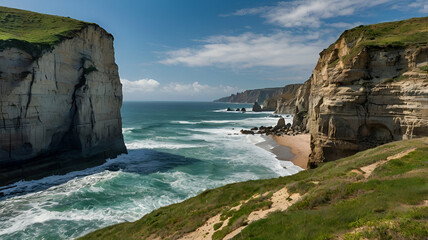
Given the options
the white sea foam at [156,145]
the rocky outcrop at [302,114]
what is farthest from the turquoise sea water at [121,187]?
the rocky outcrop at [302,114]

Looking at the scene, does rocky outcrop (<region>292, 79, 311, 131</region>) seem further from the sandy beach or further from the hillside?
the hillside

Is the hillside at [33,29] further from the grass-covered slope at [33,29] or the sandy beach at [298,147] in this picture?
the sandy beach at [298,147]

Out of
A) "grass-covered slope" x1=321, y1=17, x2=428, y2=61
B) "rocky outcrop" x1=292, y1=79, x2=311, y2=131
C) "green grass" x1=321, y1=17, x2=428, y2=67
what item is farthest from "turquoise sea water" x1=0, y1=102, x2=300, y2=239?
"rocky outcrop" x1=292, y1=79, x2=311, y2=131

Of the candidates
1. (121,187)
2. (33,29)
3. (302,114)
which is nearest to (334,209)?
(121,187)

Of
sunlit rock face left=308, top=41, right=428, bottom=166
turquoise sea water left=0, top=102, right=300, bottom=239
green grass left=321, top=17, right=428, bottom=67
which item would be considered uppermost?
green grass left=321, top=17, right=428, bottom=67

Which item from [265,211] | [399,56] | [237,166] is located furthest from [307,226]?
[237,166]

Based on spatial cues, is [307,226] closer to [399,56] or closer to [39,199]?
[399,56]
